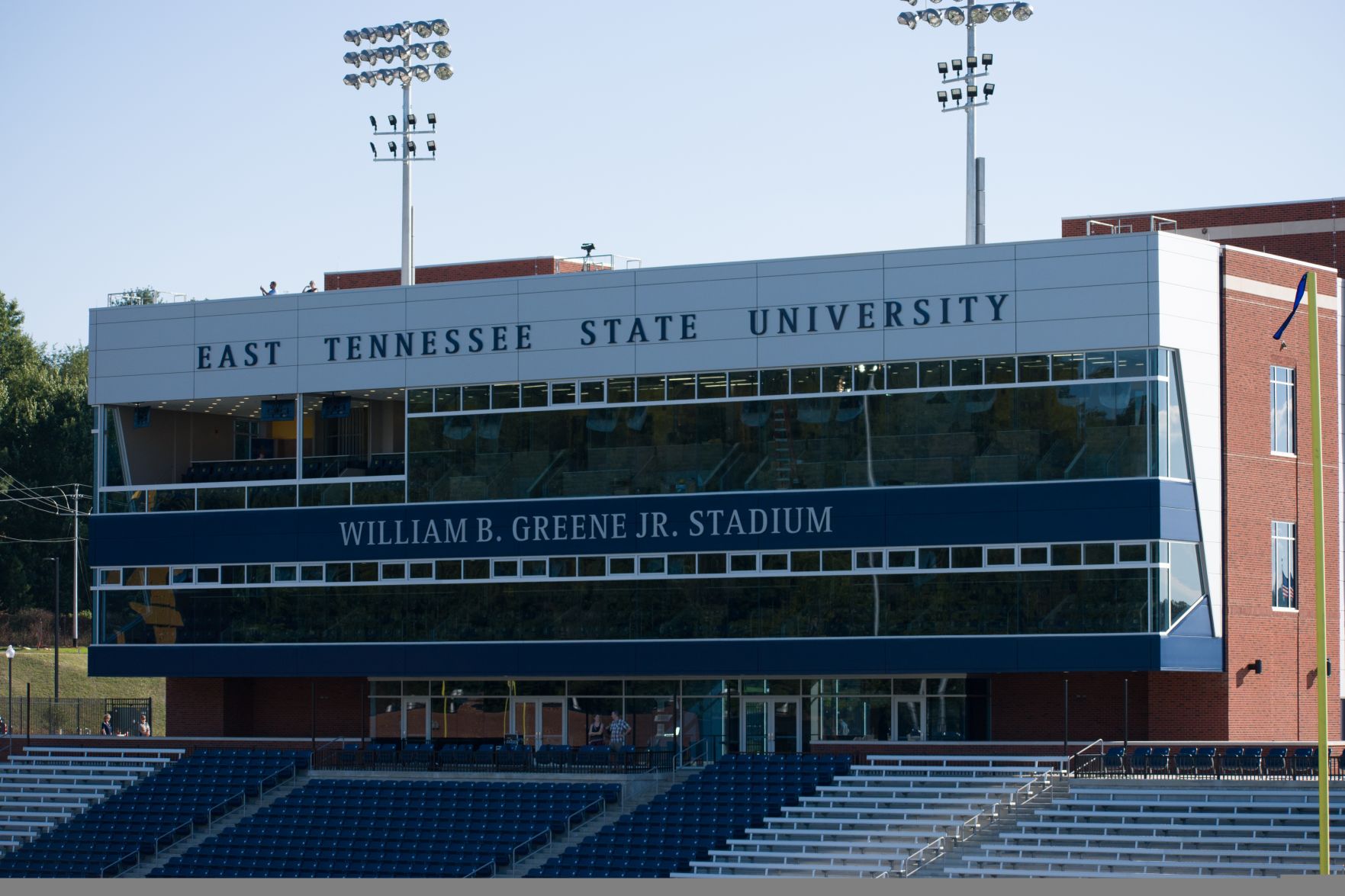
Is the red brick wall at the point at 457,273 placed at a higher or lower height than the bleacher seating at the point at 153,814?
higher

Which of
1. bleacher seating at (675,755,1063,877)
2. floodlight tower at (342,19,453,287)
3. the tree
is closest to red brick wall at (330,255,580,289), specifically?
floodlight tower at (342,19,453,287)

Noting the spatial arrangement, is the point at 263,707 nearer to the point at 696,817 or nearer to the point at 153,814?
the point at 153,814

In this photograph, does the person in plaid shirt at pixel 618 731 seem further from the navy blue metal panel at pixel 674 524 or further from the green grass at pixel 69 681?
the green grass at pixel 69 681

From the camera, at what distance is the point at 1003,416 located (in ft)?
142

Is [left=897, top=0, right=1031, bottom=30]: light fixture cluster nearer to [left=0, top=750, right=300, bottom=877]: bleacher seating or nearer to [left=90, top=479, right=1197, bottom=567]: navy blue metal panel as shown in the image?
[left=90, top=479, right=1197, bottom=567]: navy blue metal panel

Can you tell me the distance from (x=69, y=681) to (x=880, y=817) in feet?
161

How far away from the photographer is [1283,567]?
44.6 meters

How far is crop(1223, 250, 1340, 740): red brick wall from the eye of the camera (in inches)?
1710

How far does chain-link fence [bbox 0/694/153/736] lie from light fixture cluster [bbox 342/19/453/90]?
1811cm

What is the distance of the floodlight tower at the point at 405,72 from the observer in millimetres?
51906

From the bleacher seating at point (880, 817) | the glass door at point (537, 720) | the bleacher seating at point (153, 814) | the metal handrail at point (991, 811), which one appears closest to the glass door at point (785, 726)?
the bleacher seating at point (880, 817)

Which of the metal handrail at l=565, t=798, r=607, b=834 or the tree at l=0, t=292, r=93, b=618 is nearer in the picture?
the metal handrail at l=565, t=798, r=607, b=834

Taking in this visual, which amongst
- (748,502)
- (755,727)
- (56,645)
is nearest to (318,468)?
(748,502)

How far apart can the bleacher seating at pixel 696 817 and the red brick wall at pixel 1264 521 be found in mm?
8732
